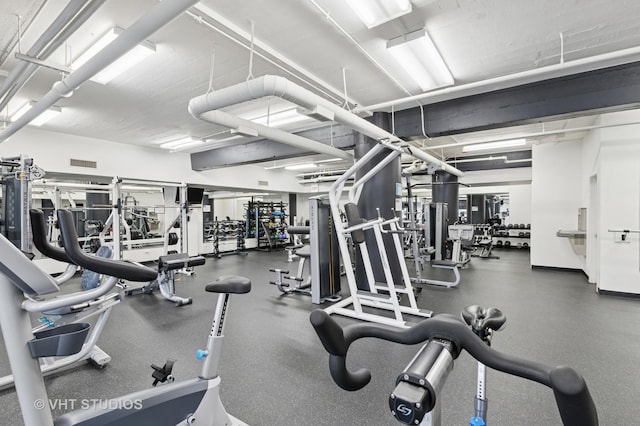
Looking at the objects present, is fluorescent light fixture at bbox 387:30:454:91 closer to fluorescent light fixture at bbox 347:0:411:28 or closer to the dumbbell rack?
fluorescent light fixture at bbox 347:0:411:28

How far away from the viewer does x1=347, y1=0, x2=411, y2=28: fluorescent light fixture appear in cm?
238

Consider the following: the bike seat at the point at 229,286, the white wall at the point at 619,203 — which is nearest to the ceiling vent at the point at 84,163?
the bike seat at the point at 229,286

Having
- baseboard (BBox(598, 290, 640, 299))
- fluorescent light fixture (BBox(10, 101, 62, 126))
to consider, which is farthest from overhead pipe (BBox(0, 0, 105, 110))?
baseboard (BBox(598, 290, 640, 299))

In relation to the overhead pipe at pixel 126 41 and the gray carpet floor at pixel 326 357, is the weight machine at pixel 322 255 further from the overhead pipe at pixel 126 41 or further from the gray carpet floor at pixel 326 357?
the overhead pipe at pixel 126 41

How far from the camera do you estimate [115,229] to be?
5.04 metres

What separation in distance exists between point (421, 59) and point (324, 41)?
1043 millimetres

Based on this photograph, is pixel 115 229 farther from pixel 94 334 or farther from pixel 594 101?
pixel 594 101

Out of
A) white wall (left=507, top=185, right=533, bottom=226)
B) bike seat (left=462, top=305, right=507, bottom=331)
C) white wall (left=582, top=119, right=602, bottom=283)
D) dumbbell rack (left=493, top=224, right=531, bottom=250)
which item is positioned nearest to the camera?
bike seat (left=462, top=305, right=507, bottom=331)

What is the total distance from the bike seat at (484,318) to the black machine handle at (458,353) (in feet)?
0.62

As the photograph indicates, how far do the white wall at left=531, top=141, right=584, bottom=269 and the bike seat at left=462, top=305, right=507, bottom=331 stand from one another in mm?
7599

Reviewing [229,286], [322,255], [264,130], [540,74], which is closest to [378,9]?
[540,74]

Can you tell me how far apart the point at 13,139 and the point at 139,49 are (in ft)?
14.3

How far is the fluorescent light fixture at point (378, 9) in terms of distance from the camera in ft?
7.82

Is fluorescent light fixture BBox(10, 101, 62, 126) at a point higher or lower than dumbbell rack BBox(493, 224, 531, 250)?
higher
